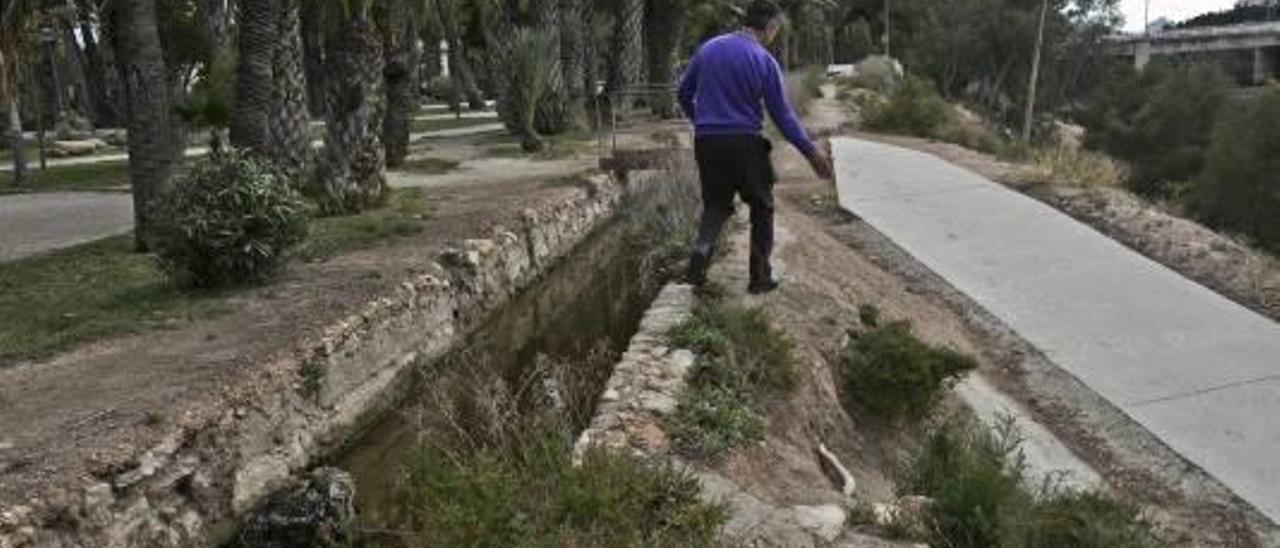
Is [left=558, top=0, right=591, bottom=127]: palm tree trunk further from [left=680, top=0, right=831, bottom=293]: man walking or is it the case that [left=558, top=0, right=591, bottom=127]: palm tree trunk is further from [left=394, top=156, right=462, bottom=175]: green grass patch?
[left=680, top=0, right=831, bottom=293]: man walking

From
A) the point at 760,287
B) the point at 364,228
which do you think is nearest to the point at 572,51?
the point at 364,228

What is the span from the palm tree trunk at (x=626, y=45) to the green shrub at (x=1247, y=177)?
1459cm

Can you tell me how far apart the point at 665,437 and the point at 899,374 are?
2.39 m

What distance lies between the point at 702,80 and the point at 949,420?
2.68 metres

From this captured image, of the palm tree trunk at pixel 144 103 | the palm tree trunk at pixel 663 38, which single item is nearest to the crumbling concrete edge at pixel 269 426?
the palm tree trunk at pixel 144 103

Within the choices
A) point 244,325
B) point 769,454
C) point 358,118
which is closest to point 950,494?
point 769,454

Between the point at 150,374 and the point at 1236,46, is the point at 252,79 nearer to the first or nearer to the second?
the point at 150,374

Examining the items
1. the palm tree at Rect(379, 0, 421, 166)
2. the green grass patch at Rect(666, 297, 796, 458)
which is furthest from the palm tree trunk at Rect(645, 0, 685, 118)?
the green grass patch at Rect(666, 297, 796, 458)

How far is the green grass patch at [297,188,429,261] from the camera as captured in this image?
1274 centimetres

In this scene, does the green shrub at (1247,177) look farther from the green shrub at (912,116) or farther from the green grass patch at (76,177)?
the green grass patch at (76,177)

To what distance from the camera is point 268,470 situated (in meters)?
8.01

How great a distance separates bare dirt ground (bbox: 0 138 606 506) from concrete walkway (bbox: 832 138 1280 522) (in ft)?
16.4

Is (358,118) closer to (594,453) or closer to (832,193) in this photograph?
(832,193)

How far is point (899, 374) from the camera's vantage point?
27.2 feet
